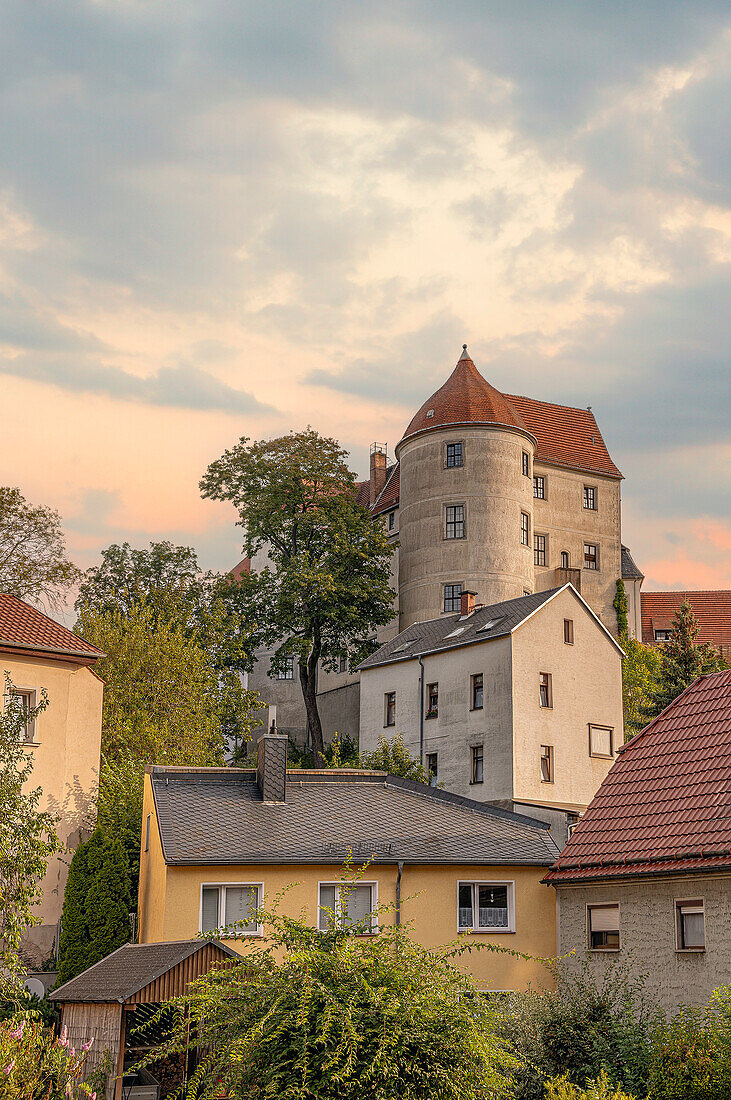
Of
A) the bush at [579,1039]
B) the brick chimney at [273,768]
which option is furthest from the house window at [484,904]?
the bush at [579,1039]

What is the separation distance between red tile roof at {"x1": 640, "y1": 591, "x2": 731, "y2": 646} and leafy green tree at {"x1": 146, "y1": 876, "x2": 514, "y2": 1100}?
75504 millimetres

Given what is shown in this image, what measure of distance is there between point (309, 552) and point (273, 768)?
29865mm

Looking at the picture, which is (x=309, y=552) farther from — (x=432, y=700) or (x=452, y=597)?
(x=432, y=700)

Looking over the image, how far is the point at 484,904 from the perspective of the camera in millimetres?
31703

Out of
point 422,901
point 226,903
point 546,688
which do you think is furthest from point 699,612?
point 226,903

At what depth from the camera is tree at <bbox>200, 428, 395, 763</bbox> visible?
61.2 metres

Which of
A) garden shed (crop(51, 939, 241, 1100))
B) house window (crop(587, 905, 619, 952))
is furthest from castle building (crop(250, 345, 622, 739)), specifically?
garden shed (crop(51, 939, 241, 1100))

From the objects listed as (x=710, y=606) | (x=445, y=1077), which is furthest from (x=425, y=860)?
(x=710, y=606)

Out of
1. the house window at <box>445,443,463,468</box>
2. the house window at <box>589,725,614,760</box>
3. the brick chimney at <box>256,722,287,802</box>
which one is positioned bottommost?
the brick chimney at <box>256,722,287,802</box>

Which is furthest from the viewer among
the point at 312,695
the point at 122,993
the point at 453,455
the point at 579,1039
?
the point at 453,455

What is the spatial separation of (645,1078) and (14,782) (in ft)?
38.3

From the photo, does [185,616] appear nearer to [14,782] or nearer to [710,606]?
[14,782]

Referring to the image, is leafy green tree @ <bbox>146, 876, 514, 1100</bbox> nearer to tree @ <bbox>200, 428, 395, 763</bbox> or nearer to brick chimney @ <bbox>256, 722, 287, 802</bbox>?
brick chimney @ <bbox>256, 722, 287, 802</bbox>

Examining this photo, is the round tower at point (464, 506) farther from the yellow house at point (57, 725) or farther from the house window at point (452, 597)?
the yellow house at point (57, 725)
